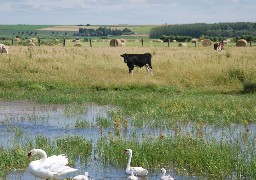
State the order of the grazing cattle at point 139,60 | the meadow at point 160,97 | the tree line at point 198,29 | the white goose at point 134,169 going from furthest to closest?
1. the tree line at point 198,29
2. the grazing cattle at point 139,60
3. the meadow at point 160,97
4. the white goose at point 134,169

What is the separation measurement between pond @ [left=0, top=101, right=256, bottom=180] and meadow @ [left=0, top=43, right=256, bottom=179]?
0.28 metres

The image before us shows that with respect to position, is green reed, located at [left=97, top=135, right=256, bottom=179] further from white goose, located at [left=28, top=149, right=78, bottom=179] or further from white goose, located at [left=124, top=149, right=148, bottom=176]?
white goose, located at [left=28, top=149, right=78, bottom=179]

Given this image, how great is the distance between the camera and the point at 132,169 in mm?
13086

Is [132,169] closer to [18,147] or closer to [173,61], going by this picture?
[18,147]

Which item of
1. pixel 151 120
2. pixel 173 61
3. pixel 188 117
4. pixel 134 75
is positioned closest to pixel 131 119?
pixel 151 120

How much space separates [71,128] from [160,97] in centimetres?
702

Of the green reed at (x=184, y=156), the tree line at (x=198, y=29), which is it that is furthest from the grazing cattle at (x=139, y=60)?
the tree line at (x=198, y=29)

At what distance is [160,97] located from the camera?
81.5 feet

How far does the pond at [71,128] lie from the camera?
13.7m

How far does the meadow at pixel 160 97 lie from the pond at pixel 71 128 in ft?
0.92

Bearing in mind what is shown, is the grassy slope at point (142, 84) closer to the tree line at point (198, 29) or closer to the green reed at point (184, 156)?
the green reed at point (184, 156)

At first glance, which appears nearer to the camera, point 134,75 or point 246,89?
point 246,89

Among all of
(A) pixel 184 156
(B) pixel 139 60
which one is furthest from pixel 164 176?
(B) pixel 139 60

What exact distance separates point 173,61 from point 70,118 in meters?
14.2
